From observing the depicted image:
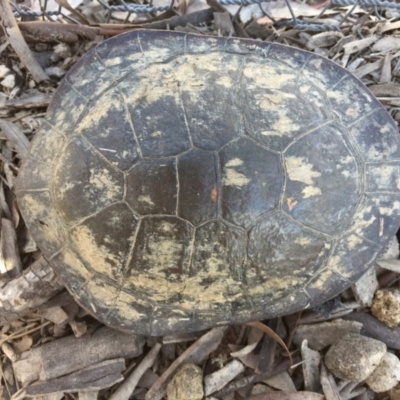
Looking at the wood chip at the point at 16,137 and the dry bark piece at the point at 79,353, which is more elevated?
the wood chip at the point at 16,137

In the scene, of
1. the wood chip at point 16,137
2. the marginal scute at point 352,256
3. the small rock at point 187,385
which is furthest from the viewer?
the wood chip at point 16,137

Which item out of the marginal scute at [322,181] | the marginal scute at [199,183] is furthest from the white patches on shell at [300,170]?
the marginal scute at [199,183]

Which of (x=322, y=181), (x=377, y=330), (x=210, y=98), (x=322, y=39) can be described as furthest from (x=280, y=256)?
(x=322, y=39)

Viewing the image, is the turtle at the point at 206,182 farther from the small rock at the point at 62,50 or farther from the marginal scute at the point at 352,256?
the small rock at the point at 62,50

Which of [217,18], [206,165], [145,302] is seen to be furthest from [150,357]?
[217,18]

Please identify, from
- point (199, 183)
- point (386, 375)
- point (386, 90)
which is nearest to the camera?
point (199, 183)

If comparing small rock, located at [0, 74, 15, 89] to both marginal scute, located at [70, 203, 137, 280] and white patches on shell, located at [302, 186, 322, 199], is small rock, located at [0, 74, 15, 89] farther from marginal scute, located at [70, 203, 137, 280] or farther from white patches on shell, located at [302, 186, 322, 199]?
white patches on shell, located at [302, 186, 322, 199]

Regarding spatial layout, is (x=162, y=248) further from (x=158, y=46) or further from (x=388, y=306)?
(x=388, y=306)

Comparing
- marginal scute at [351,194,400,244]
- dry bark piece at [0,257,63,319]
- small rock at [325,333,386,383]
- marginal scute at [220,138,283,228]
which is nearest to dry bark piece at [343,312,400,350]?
small rock at [325,333,386,383]
